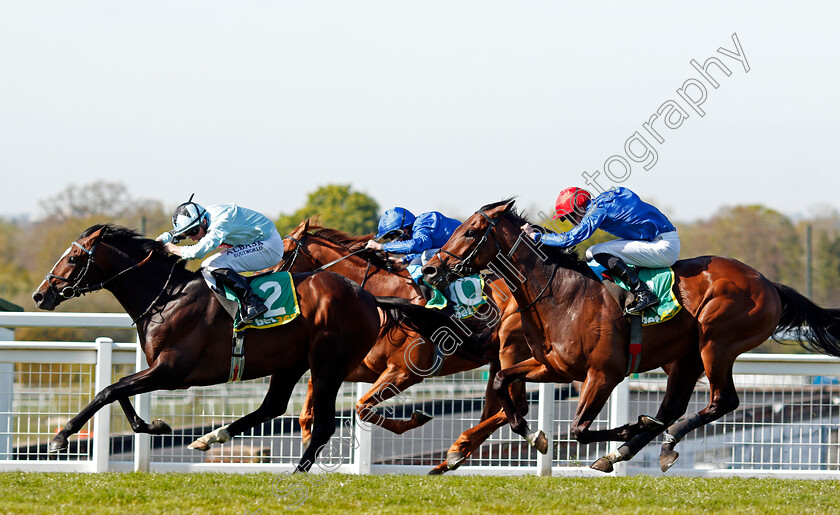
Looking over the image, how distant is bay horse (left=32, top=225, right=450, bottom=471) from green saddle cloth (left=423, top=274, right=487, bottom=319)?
760mm

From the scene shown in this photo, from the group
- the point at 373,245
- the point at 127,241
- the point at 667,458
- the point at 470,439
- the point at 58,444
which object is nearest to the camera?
the point at 58,444

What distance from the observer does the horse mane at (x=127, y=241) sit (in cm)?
658

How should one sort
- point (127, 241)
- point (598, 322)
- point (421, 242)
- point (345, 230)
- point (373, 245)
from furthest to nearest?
point (345, 230), point (373, 245), point (421, 242), point (127, 241), point (598, 322)

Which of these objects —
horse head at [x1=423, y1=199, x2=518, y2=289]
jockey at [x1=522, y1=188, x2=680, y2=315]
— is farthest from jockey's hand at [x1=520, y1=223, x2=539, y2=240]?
horse head at [x1=423, y1=199, x2=518, y2=289]

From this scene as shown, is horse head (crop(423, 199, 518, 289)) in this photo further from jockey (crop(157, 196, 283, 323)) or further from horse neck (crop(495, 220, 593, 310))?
jockey (crop(157, 196, 283, 323))

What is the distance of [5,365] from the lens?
7.57 meters

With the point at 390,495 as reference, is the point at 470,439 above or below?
above

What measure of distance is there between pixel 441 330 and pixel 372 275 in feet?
2.66

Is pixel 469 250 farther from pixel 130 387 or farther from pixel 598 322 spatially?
pixel 130 387

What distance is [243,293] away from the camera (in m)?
6.43

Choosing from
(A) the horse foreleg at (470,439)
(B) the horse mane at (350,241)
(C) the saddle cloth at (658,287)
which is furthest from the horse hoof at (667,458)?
(B) the horse mane at (350,241)

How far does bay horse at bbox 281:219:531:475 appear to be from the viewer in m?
6.98

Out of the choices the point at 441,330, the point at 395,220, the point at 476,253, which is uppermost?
the point at 395,220

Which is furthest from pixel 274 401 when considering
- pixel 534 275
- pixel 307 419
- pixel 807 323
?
pixel 807 323
